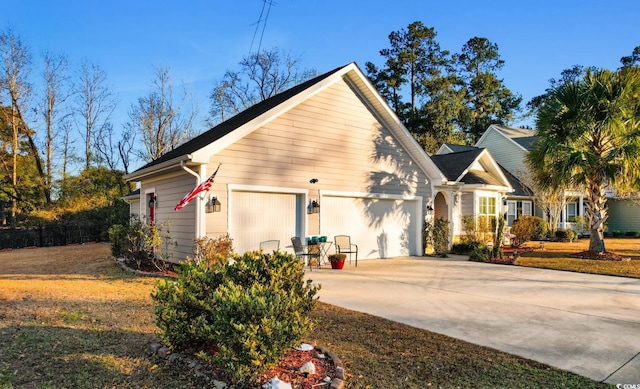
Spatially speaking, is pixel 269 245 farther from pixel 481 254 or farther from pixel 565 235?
pixel 565 235

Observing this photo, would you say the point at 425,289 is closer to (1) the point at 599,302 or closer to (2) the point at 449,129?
(1) the point at 599,302

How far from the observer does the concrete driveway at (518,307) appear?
4695 millimetres

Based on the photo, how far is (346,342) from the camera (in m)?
5.00

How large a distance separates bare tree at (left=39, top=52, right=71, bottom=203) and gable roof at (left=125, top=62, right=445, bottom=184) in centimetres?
1956

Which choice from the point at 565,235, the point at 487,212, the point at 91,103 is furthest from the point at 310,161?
the point at 91,103

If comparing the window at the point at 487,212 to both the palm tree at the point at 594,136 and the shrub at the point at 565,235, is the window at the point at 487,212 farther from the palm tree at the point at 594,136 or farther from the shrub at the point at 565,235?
the shrub at the point at 565,235

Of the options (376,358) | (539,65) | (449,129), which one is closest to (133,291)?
(376,358)

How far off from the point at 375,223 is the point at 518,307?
7.11m

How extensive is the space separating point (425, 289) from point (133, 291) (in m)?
5.99

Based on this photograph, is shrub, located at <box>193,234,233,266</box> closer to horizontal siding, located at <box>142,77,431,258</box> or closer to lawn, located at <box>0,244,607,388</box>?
horizontal siding, located at <box>142,77,431,258</box>

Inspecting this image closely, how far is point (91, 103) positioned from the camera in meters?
31.7

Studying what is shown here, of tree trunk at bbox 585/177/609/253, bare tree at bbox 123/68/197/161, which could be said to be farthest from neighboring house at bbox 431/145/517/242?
bare tree at bbox 123/68/197/161

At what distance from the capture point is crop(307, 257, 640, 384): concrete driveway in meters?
4.70

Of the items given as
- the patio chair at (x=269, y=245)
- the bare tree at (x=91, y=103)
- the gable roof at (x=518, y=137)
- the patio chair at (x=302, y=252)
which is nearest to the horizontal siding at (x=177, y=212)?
the patio chair at (x=269, y=245)
